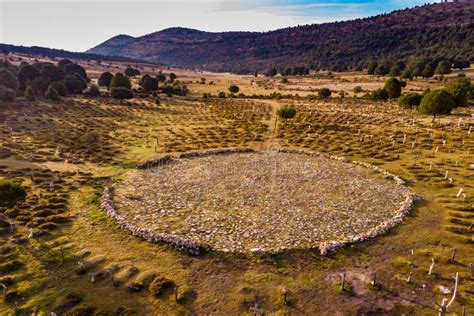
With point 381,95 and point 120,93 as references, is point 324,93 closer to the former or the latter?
point 381,95

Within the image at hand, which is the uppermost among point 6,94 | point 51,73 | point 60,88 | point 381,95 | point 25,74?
point 381,95

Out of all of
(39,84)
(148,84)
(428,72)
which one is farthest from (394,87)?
(39,84)

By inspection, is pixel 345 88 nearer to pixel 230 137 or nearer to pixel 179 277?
pixel 230 137

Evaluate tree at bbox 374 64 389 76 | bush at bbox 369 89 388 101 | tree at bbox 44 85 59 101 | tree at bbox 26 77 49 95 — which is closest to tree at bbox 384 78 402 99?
bush at bbox 369 89 388 101

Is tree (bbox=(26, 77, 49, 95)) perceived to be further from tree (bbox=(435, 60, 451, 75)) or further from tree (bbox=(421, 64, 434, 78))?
tree (bbox=(435, 60, 451, 75))

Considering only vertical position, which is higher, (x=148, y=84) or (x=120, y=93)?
(x=148, y=84)

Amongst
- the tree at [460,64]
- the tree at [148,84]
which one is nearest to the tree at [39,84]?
the tree at [148,84]
